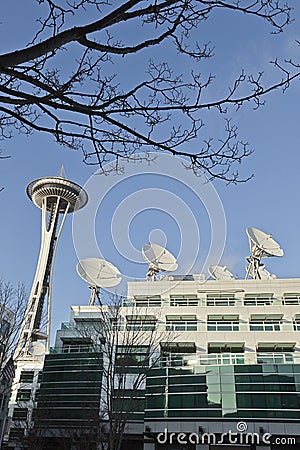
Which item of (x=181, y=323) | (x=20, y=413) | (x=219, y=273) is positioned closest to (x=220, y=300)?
(x=181, y=323)

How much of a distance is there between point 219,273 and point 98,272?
13539 millimetres

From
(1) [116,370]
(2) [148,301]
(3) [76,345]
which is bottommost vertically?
(1) [116,370]

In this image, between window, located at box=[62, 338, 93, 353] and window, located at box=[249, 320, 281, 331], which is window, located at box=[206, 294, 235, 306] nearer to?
window, located at box=[249, 320, 281, 331]

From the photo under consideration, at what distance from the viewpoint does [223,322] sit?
41344 mm

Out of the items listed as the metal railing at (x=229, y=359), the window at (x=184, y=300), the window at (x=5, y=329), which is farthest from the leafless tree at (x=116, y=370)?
the window at (x=5, y=329)

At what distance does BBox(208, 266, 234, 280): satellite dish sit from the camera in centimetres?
4914

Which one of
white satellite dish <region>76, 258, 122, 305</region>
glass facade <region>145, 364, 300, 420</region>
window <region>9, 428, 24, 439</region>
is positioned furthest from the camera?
white satellite dish <region>76, 258, 122, 305</region>

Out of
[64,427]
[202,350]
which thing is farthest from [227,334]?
[64,427]

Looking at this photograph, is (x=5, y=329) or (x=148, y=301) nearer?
(x=5, y=329)

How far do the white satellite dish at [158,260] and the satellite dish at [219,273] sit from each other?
405 centimetres

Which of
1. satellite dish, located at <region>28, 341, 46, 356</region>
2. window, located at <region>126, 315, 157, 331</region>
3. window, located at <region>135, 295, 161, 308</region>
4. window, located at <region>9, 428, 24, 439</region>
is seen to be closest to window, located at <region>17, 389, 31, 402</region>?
window, located at <region>9, 428, 24, 439</region>

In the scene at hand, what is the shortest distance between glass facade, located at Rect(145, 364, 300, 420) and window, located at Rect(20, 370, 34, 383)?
1924 centimetres

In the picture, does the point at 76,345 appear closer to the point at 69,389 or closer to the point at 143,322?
the point at 69,389

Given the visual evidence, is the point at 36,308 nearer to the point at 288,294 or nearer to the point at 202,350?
the point at 202,350
